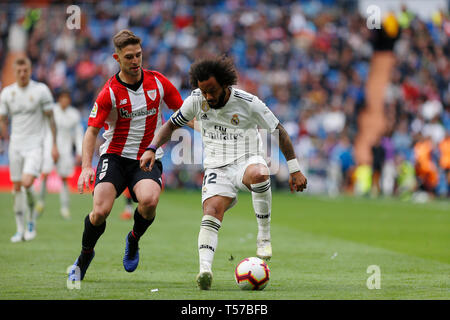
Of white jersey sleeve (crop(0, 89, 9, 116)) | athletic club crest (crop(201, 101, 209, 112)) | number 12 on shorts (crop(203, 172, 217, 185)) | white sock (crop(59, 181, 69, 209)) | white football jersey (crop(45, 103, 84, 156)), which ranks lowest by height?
number 12 on shorts (crop(203, 172, 217, 185))

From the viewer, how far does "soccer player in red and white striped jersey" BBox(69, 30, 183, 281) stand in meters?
7.72

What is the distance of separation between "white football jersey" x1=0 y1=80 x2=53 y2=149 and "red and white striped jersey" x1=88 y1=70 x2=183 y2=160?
4042mm

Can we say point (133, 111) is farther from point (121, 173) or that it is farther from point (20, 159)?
point (20, 159)

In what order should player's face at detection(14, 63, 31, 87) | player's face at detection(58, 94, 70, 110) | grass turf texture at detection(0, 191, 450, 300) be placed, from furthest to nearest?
player's face at detection(58, 94, 70, 110) → player's face at detection(14, 63, 31, 87) → grass turf texture at detection(0, 191, 450, 300)

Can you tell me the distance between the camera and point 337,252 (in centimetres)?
1057

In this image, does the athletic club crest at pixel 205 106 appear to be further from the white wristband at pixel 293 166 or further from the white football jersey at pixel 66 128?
A: the white football jersey at pixel 66 128

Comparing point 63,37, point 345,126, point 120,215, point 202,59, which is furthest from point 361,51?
→ point 202,59

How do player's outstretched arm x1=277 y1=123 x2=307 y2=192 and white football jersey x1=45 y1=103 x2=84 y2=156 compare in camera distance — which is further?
white football jersey x1=45 y1=103 x2=84 y2=156

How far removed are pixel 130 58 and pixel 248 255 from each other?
3486 mm

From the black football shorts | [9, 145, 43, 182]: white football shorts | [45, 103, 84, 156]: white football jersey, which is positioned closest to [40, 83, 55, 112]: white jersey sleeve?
[9, 145, 43, 182]: white football shorts

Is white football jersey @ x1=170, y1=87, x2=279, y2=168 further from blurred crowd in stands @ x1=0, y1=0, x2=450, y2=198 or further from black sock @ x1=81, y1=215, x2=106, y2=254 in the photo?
blurred crowd in stands @ x1=0, y1=0, x2=450, y2=198

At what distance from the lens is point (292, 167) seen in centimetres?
767

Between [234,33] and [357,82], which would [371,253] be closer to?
[357,82]

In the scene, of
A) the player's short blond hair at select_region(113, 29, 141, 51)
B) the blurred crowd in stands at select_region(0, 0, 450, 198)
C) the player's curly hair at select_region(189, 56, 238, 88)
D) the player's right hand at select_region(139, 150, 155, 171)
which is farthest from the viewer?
the blurred crowd in stands at select_region(0, 0, 450, 198)
